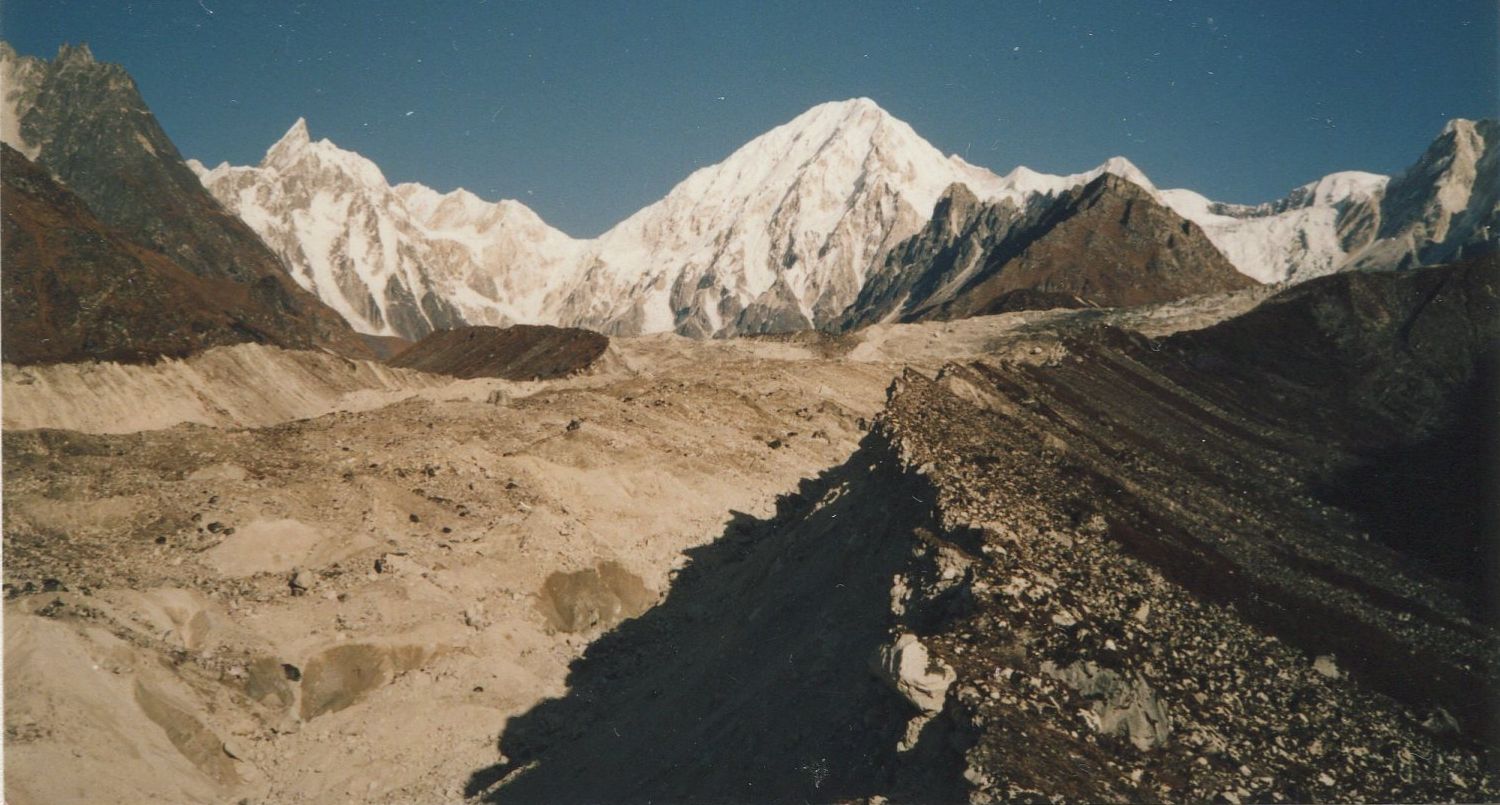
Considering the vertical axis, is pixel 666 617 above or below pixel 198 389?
below

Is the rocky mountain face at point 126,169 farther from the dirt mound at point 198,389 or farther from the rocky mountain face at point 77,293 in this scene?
the dirt mound at point 198,389

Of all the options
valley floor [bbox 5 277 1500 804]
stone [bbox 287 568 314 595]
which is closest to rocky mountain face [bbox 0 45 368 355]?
valley floor [bbox 5 277 1500 804]

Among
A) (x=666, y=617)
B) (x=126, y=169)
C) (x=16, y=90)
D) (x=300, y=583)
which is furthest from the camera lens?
(x=16, y=90)

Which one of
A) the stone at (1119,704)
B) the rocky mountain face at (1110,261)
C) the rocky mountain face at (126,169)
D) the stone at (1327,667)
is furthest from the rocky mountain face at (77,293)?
the rocky mountain face at (1110,261)

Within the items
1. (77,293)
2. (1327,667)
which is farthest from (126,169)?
(1327,667)

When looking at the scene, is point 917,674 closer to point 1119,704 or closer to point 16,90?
point 1119,704

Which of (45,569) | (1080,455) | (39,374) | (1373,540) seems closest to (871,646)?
(45,569)

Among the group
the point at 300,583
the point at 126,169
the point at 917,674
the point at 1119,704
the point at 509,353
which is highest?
the point at 126,169
